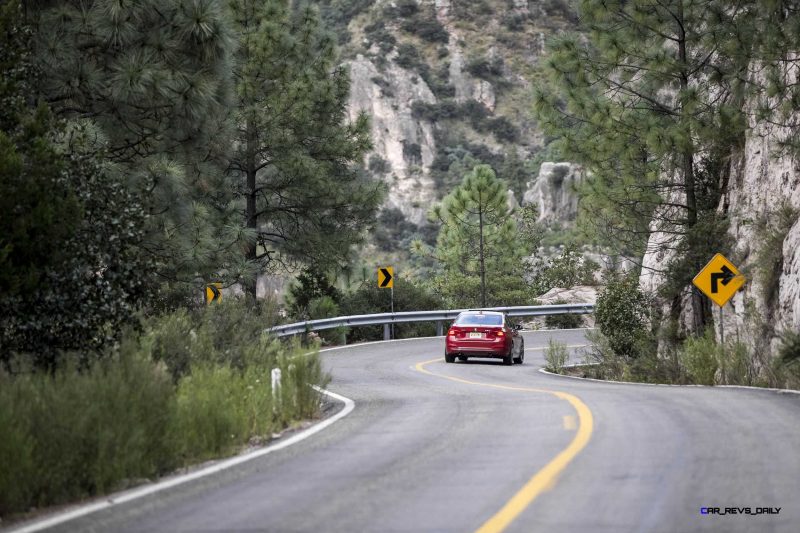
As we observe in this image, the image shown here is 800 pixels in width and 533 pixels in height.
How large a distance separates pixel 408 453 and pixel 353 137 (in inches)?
1190

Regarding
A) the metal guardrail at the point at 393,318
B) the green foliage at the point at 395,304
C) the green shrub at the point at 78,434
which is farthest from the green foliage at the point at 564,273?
the green shrub at the point at 78,434

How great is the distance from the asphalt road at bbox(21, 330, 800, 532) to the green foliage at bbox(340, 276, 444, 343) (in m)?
24.0

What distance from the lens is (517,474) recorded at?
9070 millimetres

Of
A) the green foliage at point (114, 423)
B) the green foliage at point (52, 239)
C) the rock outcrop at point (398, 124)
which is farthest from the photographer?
the rock outcrop at point (398, 124)

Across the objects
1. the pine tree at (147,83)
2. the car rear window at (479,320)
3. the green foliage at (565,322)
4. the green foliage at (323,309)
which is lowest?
the green foliage at (565,322)

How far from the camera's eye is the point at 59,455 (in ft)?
28.8

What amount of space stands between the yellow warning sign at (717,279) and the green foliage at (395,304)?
57.4ft

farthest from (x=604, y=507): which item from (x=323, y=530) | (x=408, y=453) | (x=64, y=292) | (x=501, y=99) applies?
(x=501, y=99)

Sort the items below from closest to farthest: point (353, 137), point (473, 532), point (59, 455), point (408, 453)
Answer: point (473, 532), point (59, 455), point (408, 453), point (353, 137)

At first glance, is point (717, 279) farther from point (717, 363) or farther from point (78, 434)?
point (78, 434)

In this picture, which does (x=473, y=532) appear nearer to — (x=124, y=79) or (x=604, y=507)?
(x=604, y=507)

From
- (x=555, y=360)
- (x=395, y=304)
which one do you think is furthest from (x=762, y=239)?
(x=395, y=304)

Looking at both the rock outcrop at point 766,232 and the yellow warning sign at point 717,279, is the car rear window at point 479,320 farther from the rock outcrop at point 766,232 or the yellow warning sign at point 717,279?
the yellow warning sign at point 717,279

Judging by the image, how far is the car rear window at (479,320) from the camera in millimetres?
29314
